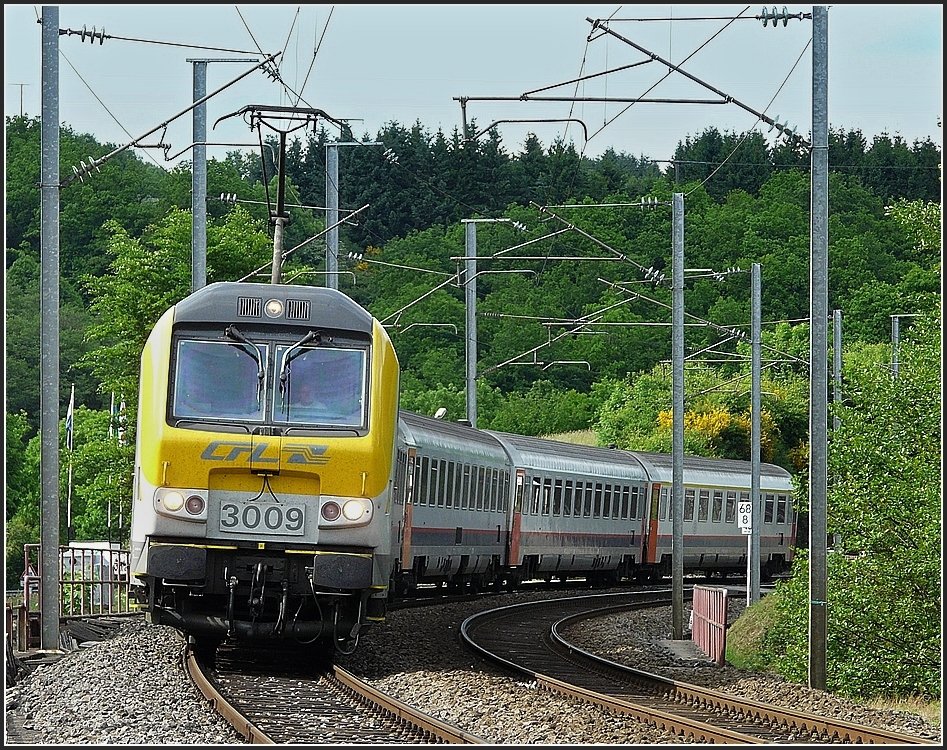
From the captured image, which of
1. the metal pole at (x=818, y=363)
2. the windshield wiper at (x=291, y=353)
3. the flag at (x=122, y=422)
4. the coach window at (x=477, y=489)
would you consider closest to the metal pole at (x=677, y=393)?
the coach window at (x=477, y=489)

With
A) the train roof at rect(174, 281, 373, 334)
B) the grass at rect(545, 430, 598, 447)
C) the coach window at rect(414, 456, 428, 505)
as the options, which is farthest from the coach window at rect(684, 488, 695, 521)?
the grass at rect(545, 430, 598, 447)

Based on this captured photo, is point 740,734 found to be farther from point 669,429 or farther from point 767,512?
point 669,429

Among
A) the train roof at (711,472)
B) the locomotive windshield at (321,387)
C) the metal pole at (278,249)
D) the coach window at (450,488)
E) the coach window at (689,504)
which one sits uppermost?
the metal pole at (278,249)

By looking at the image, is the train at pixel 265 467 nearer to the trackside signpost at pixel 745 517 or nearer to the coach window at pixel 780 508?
the trackside signpost at pixel 745 517

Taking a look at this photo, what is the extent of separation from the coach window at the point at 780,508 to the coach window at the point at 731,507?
2.27 meters

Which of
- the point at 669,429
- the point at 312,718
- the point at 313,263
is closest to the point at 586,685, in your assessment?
the point at 312,718

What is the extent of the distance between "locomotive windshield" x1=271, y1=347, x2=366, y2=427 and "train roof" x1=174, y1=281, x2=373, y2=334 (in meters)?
0.25

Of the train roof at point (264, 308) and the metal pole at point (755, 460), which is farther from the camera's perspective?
the metal pole at point (755, 460)

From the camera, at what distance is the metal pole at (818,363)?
53.4 ft

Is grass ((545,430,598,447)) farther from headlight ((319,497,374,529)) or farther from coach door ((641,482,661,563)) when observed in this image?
headlight ((319,497,374,529))

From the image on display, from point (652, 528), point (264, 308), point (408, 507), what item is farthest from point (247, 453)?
point (652, 528)

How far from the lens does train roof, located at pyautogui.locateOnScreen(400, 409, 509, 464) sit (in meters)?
22.8

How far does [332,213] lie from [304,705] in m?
15.0

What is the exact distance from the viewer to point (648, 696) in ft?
48.1
